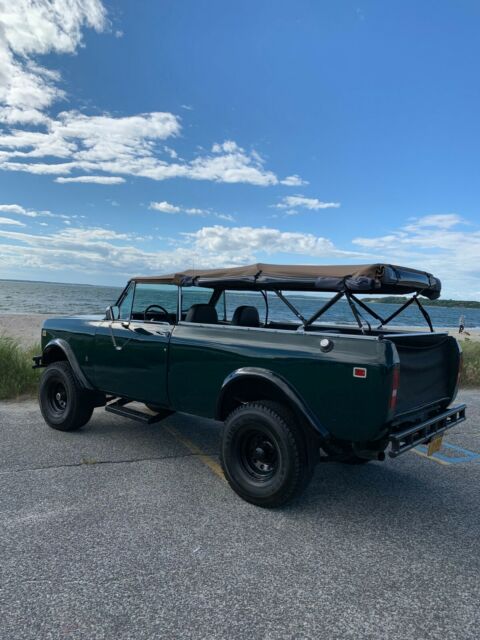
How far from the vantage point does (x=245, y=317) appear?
5.17m

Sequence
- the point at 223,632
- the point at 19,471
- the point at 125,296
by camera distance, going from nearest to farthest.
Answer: the point at 223,632 < the point at 19,471 < the point at 125,296

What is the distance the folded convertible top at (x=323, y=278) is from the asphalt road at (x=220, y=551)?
178 centimetres

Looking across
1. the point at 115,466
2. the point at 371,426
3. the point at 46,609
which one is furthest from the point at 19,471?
the point at 371,426

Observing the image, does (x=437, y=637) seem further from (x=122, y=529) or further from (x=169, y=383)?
(x=169, y=383)

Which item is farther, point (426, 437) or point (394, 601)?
point (426, 437)

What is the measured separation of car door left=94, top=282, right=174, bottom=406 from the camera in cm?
458

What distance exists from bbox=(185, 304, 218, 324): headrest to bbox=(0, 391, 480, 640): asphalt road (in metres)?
1.42

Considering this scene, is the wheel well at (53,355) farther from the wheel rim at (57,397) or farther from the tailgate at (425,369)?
the tailgate at (425,369)

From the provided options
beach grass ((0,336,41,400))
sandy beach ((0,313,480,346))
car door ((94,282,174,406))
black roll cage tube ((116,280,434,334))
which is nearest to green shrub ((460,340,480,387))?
sandy beach ((0,313,480,346))

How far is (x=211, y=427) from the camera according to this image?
19.6 feet

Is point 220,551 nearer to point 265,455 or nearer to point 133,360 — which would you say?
point 265,455

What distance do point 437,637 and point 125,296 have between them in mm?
4225

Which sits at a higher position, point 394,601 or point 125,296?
point 125,296

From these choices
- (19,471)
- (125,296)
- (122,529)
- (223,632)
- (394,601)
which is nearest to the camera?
(223,632)
